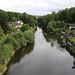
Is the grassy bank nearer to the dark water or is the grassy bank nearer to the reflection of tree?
the reflection of tree

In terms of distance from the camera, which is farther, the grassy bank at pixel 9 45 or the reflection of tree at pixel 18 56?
the reflection of tree at pixel 18 56

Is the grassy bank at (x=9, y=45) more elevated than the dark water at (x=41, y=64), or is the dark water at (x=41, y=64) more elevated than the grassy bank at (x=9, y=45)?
the grassy bank at (x=9, y=45)

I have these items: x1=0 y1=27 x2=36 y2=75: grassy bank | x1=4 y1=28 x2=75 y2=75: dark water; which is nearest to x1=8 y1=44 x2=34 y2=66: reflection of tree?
x1=4 y1=28 x2=75 y2=75: dark water

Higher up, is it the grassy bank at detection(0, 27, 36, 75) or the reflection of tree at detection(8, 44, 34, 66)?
the grassy bank at detection(0, 27, 36, 75)

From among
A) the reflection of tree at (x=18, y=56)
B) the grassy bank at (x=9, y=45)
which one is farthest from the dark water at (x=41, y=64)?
the grassy bank at (x=9, y=45)

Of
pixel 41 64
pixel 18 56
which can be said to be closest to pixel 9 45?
pixel 18 56

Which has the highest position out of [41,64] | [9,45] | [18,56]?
[9,45]

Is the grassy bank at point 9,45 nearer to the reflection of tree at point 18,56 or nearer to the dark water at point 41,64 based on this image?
the reflection of tree at point 18,56

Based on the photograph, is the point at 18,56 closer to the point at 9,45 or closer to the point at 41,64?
the point at 9,45

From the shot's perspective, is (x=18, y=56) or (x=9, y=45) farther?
(x=18, y=56)

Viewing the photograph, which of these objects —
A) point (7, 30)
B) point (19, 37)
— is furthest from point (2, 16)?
point (19, 37)

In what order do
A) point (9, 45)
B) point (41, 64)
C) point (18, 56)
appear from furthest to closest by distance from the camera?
1. point (18, 56)
2. point (9, 45)
3. point (41, 64)
